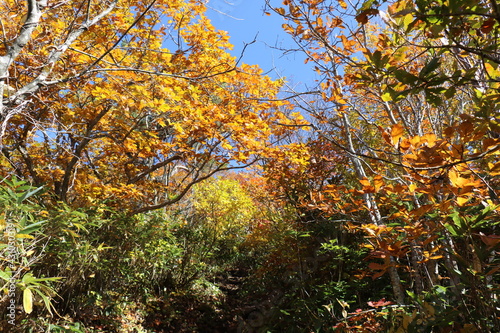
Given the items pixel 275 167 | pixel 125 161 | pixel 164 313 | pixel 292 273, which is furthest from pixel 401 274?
pixel 125 161

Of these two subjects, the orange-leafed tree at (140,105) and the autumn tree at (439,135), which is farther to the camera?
the orange-leafed tree at (140,105)

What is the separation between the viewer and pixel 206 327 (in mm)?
5293

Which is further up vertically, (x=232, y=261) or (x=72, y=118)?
(x=72, y=118)

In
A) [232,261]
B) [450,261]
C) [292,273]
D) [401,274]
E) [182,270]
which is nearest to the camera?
[450,261]

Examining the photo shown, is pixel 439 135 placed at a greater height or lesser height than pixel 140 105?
lesser

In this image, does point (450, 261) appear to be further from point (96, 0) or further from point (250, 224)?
point (250, 224)

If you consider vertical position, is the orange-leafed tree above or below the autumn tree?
above

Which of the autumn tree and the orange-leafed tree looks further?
the orange-leafed tree

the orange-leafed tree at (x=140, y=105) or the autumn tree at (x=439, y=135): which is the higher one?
the orange-leafed tree at (x=140, y=105)

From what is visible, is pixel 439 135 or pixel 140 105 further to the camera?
pixel 140 105

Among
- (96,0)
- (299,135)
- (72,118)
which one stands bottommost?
(72,118)

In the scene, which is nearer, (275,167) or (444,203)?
(444,203)

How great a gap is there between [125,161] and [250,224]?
444 cm

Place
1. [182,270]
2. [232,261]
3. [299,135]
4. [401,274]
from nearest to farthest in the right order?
[401,274]
[182,270]
[299,135]
[232,261]
